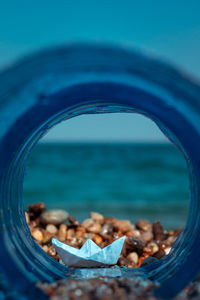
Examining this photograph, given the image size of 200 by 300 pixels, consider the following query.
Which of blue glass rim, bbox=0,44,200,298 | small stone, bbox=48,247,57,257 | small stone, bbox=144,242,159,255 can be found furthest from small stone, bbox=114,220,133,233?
blue glass rim, bbox=0,44,200,298

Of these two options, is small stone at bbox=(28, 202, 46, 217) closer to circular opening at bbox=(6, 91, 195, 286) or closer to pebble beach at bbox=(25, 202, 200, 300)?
pebble beach at bbox=(25, 202, 200, 300)

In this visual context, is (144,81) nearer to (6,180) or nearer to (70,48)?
(70,48)

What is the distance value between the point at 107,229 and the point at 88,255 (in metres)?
1.21

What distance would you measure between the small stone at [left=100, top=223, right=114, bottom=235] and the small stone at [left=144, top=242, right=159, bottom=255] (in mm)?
446

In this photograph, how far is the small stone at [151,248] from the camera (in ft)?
10.8

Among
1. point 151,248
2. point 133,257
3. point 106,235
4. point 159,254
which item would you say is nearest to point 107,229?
point 106,235

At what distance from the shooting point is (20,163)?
2262mm

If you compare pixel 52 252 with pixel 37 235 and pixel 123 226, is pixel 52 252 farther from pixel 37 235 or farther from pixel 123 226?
pixel 123 226

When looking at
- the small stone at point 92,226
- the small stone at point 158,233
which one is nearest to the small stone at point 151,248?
the small stone at point 158,233

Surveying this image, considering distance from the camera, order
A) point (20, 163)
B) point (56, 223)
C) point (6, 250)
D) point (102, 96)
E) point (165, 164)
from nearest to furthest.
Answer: point (6, 250)
point (102, 96)
point (20, 163)
point (56, 223)
point (165, 164)

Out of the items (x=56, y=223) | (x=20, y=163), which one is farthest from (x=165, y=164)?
(x=20, y=163)

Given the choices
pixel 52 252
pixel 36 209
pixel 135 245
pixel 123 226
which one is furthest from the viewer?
pixel 36 209

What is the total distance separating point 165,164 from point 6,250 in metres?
19.8

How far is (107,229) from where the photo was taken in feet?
12.1
